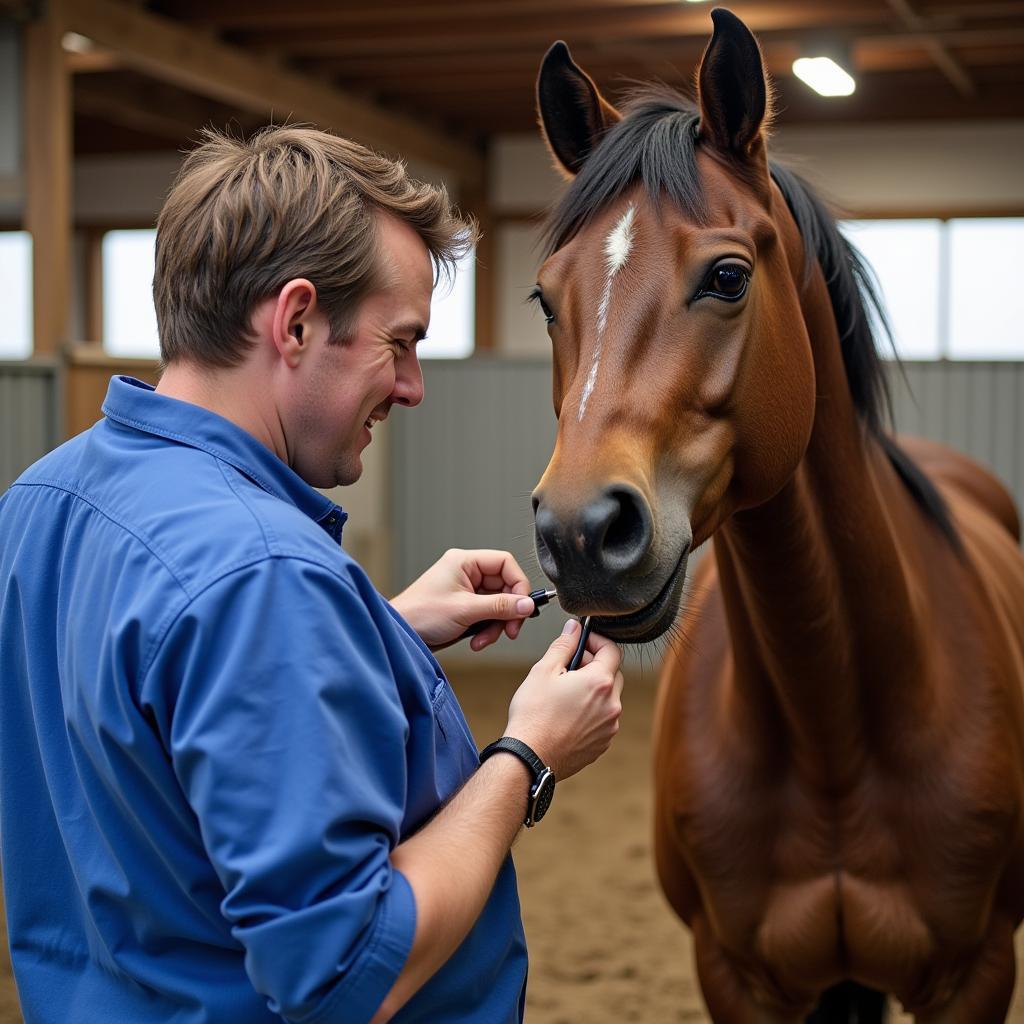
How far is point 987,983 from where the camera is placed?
1.94 meters

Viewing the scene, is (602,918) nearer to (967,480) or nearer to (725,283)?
(967,480)

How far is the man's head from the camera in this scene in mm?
992

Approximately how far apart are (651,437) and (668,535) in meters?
0.11

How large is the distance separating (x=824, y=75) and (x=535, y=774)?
18.0ft

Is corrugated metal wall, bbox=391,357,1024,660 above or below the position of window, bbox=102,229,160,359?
below

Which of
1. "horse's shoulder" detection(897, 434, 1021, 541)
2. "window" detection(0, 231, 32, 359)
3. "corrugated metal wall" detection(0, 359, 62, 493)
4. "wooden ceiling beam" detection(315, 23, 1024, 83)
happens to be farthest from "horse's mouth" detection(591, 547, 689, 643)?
"window" detection(0, 231, 32, 359)

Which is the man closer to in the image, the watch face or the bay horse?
the watch face

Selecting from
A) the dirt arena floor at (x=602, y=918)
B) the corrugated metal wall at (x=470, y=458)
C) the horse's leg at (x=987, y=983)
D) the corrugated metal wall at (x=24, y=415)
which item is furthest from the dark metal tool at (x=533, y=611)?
the corrugated metal wall at (x=470, y=458)

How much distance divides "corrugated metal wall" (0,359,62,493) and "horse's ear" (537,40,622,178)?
139 inches

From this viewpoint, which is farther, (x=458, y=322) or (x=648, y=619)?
(x=458, y=322)

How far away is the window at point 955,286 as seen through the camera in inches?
327

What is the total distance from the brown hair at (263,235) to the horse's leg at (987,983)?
153 centimetres

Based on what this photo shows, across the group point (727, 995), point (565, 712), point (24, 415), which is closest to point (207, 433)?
point (565, 712)

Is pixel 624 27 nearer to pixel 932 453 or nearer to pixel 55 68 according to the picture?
pixel 55 68
